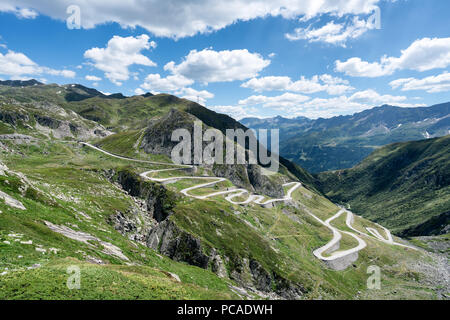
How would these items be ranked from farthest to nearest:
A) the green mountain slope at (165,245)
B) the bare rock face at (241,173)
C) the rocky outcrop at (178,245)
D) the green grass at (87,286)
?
the bare rock face at (241,173) → the rocky outcrop at (178,245) → the green mountain slope at (165,245) → the green grass at (87,286)

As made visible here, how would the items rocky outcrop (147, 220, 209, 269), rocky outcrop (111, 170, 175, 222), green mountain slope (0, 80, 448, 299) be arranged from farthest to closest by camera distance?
rocky outcrop (111, 170, 175, 222) → rocky outcrop (147, 220, 209, 269) → green mountain slope (0, 80, 448, 299)

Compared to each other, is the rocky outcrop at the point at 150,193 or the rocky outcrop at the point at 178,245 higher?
the rocky outcrop at the point at 150,193

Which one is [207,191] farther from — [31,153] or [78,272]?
[31,153]

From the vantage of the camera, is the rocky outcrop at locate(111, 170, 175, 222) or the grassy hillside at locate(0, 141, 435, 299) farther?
the rocky outcrop at locate(111, 170, 175, 222)

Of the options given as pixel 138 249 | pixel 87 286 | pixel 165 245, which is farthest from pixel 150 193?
pixel 87 286

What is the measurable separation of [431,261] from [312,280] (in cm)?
12172

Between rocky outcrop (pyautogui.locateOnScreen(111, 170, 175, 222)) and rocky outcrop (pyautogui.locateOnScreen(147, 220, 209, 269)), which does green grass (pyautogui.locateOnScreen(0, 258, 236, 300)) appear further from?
rocky outcrop (pyautogui.locateOnScreen(111, 170, 175, 222))

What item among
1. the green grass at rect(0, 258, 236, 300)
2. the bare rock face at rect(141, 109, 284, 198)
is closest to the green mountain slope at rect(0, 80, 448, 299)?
the green grass at rect(0, 258, 236, 300)

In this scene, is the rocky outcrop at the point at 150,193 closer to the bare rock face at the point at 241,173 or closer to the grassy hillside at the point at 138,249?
the grassy hillside at the point at 138,249

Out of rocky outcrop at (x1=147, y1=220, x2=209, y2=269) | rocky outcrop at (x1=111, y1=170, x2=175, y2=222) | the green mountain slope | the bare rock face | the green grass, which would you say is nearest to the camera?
the green grass

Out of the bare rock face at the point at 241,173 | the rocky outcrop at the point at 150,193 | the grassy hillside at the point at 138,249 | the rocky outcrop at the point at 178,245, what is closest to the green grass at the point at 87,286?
the grassy hillside at the point at 138,249

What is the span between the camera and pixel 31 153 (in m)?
178
